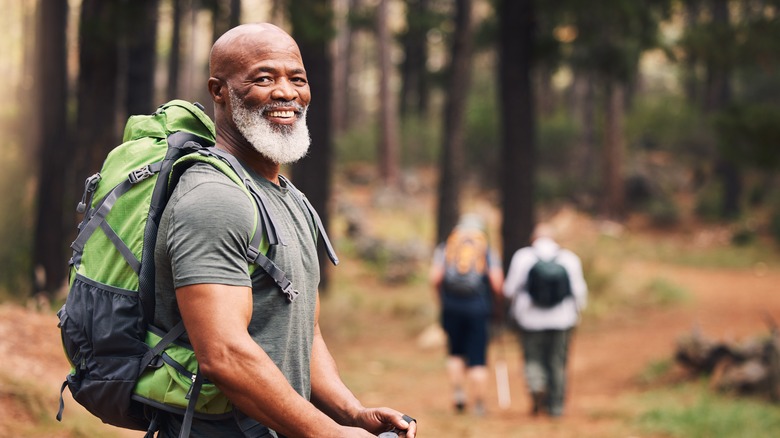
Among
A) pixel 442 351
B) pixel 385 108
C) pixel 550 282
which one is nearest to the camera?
pixel 550 282

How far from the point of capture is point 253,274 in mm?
2643

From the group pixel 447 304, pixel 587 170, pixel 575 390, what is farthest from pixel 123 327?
pixel 587 170

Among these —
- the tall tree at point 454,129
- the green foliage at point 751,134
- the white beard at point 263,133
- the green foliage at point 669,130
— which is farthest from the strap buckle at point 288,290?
the green foliage at point 669,130

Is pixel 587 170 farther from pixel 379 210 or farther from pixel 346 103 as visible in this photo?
pixel 346 103

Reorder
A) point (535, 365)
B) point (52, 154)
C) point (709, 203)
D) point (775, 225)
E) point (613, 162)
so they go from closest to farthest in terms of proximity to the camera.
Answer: point (535, 365)
point (52, 154)
point (775, 225)
point (613, 162)
point (709, 203)

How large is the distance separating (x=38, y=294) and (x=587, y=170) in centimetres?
2459

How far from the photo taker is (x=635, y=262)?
78.1 ft

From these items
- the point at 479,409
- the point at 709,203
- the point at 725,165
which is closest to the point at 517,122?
the point at 479,409

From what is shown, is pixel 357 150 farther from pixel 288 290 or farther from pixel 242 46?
pixel 288 290

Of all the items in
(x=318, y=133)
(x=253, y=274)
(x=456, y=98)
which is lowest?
(x=318, y=133)

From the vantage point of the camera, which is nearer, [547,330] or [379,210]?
[547,330]

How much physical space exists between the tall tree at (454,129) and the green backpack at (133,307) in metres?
15.7

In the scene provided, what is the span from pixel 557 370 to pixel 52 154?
7.46 metres

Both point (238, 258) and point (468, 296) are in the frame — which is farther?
point (468, 296)
